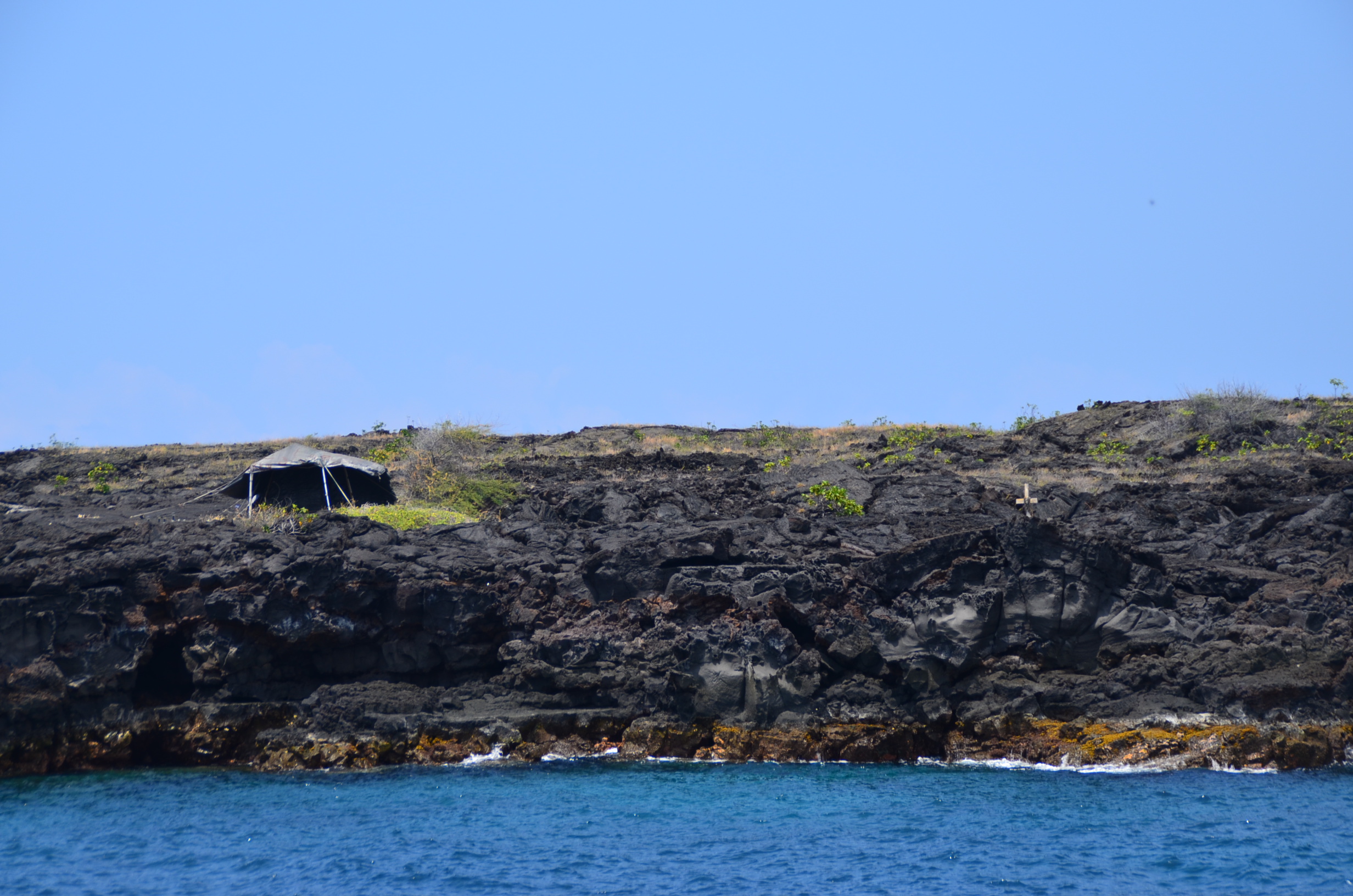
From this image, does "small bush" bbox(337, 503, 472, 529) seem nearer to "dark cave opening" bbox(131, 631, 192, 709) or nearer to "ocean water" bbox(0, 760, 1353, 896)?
"dark cave opening" bbox(131, 631, 192, 709)

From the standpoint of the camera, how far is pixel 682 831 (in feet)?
52.2

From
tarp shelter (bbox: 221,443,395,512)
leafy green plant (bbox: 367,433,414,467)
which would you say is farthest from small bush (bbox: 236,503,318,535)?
leafy green plant (bbox: 367,433,414,467)

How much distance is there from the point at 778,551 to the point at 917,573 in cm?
331

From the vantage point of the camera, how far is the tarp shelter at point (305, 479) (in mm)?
32344

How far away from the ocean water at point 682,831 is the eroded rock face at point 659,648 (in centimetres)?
101

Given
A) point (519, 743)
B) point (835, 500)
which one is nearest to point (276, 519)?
point (519, 743)

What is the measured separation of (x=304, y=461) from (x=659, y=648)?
16.4m

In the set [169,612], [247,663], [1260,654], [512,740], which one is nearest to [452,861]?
[512,740]

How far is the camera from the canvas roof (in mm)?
32031

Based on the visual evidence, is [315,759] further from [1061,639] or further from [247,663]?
[1061,639]

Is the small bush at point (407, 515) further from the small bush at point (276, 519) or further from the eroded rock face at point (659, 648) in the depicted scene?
the eroded rock face at point (659, 648)

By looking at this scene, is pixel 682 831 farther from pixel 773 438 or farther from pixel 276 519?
pixel 773 438

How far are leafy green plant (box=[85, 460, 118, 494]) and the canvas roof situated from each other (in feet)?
42.3

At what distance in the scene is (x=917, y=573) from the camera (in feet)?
72.5
